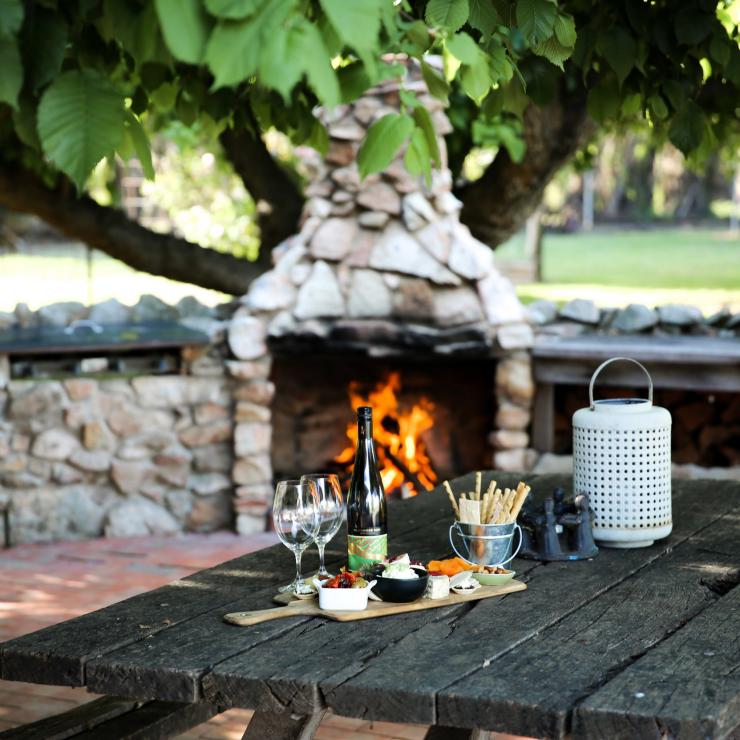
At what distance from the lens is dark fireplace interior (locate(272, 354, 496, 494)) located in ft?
20.7

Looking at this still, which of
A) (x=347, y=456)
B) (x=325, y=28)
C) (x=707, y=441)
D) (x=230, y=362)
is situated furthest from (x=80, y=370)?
(x=325, y=28)

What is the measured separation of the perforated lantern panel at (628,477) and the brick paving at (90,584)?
109 cm

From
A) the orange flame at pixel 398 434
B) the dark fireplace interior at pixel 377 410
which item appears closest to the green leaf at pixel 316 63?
the dark fireplace interior at pixel 377 410

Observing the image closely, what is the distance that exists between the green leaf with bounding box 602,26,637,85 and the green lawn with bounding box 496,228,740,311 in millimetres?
7827

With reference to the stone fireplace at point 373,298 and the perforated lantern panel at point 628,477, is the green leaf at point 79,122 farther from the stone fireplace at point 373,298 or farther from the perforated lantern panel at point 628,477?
the stone fireplace at point 373,298

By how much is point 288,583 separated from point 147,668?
554 millimetres

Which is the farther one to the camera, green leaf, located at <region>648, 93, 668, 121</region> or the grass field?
the grass field

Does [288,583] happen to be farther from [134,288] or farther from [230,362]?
[134,288]

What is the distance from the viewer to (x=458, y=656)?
1.97 meters

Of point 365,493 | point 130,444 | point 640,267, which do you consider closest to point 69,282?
point 640,267

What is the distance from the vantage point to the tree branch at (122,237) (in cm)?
640

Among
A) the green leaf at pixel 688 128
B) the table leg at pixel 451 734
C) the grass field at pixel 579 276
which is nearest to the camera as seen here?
the table leg at pixel 451 734

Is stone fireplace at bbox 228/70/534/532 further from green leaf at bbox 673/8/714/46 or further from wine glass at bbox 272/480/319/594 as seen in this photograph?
wine glass at bbox 272/480/319/594

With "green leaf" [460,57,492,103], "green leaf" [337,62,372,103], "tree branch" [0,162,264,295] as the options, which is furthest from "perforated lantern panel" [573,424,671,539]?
"tree branch" [0,162,264,295]
